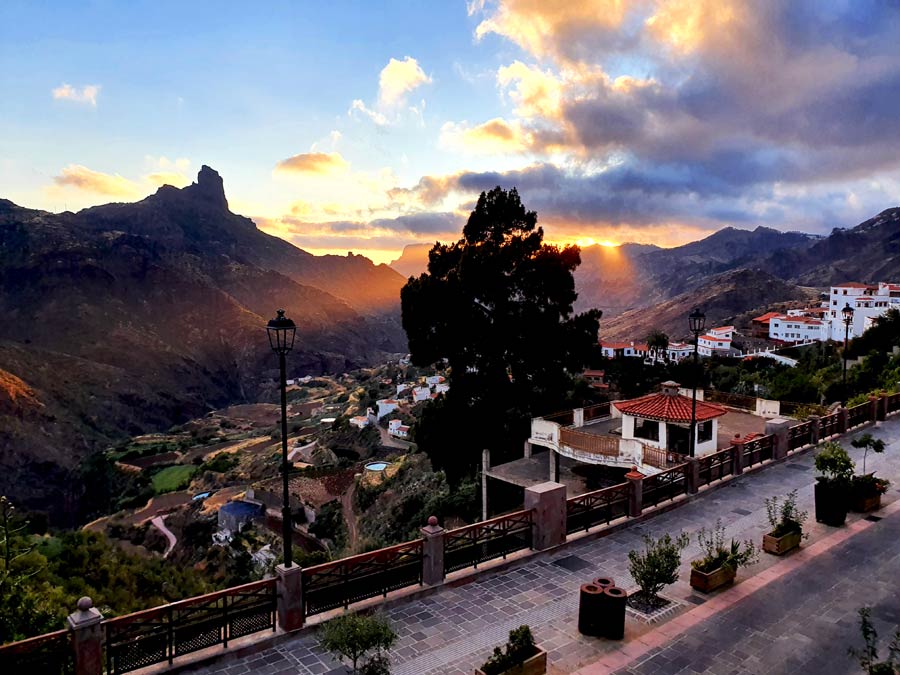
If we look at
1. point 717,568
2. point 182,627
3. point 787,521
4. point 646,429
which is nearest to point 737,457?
point 646,429

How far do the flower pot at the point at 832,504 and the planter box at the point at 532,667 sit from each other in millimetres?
8733

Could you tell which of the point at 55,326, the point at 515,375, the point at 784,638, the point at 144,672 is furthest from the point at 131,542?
the point at 55,326

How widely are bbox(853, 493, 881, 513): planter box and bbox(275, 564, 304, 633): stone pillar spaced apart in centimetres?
1237

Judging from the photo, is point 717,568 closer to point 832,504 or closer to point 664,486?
point 664,486

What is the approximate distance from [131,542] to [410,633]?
55.0 meters

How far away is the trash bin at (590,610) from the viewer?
8.47 m

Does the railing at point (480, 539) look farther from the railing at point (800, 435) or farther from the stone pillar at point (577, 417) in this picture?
the railing at point (800, 435)

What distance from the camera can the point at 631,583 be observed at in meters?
10.2

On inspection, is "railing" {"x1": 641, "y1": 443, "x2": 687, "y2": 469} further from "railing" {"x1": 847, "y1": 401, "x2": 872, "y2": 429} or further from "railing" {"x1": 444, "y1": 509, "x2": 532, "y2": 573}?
"railing" {"x1": 847, "y1": 401, "x2": 872, "y2": 429}

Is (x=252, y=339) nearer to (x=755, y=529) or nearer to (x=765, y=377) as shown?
(x=765, y=377)

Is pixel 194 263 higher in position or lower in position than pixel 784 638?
higher

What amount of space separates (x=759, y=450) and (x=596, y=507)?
7584 millimetres

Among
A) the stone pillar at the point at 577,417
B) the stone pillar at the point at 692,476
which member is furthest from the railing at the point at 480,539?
the stone pillar at the point at 577,417

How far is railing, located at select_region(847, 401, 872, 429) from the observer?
68.5 ft
